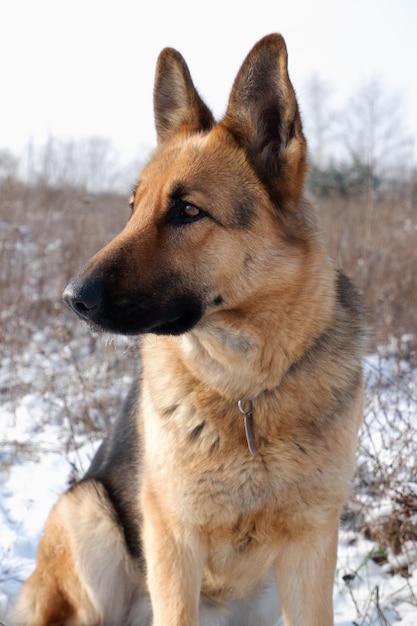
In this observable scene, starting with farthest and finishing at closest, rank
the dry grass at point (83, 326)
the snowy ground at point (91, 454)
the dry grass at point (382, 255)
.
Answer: the dry grass at point (382, 255)
the dry grass at point (83, 326)
the snowy ground at point (91, 454)

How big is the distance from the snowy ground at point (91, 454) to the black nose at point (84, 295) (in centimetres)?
66

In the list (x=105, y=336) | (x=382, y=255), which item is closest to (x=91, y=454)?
(x=105, y=336)

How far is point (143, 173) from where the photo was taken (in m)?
2.42

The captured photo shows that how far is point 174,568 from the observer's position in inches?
87.1

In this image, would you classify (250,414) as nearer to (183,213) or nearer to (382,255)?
(183,213)

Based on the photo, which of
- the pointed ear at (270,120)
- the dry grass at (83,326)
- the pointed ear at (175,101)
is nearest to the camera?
the pointed ear at (270,120)

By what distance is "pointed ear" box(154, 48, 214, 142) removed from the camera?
2477 millimetres

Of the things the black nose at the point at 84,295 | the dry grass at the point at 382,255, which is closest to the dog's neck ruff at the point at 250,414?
the black nose at the point at 84,295

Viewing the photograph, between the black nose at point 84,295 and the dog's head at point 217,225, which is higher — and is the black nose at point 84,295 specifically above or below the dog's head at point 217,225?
below

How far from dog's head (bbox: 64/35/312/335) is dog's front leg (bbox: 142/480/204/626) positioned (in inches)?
28.2

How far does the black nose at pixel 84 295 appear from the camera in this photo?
197 cm

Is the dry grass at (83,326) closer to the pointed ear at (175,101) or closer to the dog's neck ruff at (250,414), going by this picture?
the dog's neck ruff at (250,414)

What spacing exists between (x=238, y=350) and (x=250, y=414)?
238 millimetres

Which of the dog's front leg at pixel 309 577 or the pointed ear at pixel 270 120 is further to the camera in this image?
the dog's front leg at pixel 309 577
